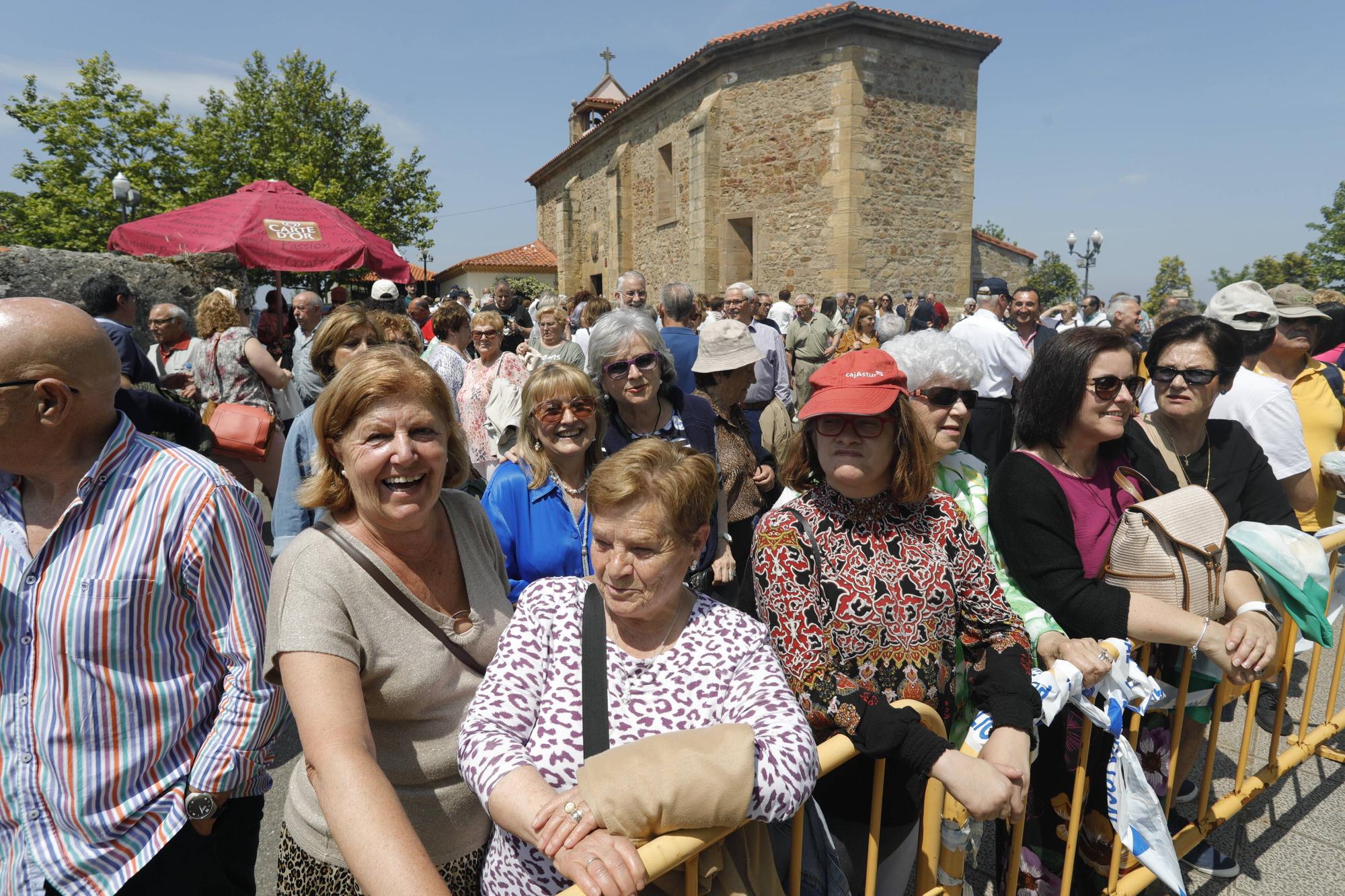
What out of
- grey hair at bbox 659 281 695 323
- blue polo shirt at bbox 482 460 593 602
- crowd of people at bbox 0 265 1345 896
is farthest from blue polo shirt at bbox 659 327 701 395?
crowd of people at bbox 0 265 1345 896

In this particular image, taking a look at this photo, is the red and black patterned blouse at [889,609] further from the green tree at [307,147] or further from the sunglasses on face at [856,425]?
the green tree at [307,147]

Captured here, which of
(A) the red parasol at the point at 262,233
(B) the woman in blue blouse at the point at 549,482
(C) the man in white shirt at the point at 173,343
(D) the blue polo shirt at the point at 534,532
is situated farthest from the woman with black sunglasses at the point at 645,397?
(A) the red parasol at the point at 262,233

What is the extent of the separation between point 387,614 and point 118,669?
1.93ft

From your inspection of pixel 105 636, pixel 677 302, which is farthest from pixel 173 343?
pixel 105 636

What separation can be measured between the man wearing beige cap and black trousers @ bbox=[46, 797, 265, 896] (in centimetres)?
444

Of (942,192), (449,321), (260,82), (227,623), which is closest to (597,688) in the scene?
(227,623)

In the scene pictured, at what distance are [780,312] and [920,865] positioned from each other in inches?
452

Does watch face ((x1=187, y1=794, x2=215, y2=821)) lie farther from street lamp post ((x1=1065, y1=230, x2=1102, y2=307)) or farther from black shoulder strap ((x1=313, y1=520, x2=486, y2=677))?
street lamp post ((x1=1065, y1=230, x2=1102, y2=307))

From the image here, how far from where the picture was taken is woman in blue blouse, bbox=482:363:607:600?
269cm

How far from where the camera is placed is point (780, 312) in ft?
42.4

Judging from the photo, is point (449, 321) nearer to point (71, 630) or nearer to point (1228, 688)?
point (71, 630)

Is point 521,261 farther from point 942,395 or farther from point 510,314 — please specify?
point 942,395

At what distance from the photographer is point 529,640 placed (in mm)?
1617

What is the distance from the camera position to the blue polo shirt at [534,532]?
268cm
